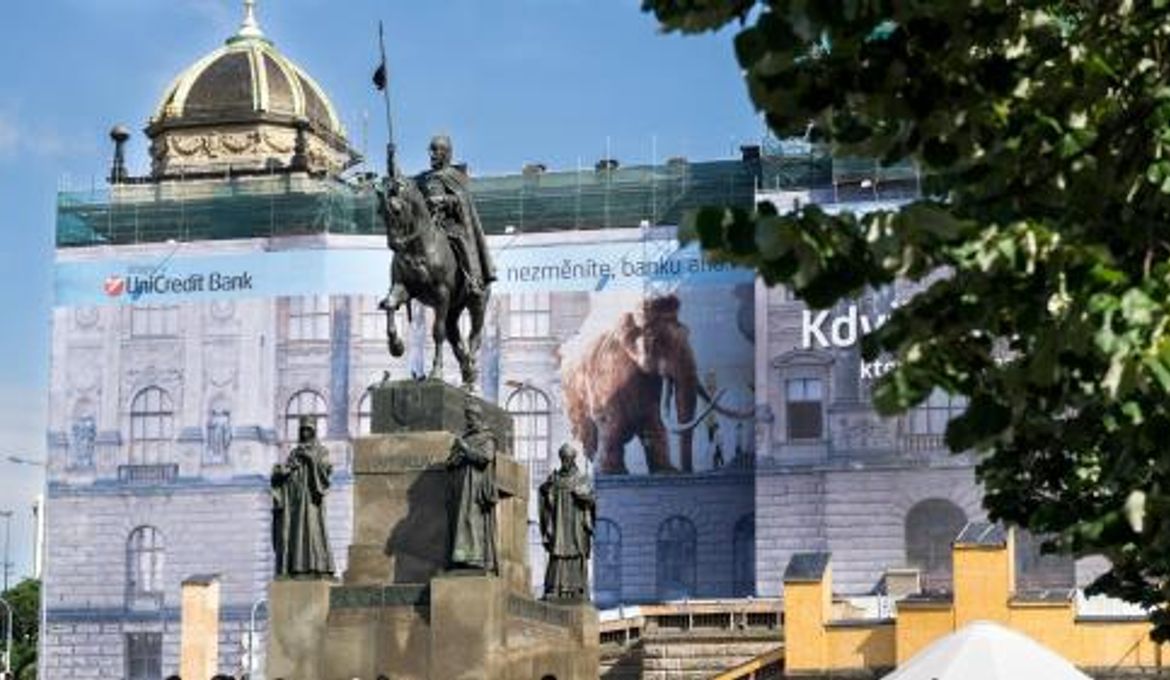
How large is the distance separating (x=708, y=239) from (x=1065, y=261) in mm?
1152

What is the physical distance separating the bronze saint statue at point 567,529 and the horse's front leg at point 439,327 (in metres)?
1.90

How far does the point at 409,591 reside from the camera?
20344 mm

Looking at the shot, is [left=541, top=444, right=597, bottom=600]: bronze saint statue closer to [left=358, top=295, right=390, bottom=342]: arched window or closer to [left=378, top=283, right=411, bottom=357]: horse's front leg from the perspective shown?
[left=378, top=283, right=411, bottom=357]: horse's front leg

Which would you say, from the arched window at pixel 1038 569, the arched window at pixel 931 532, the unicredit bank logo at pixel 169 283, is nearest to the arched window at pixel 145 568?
the unicredit bank logo at pixel 169 283

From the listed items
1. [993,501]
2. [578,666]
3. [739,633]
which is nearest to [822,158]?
[739,633]

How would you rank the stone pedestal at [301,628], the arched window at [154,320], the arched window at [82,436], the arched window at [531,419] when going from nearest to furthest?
the stone pedestal at [301,628], the arched window at [531,419], the arched window at [82,436], the arched window at [154,320]

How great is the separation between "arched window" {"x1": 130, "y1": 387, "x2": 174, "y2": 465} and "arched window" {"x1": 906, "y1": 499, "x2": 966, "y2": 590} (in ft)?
76.0

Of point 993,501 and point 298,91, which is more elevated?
point 298,91

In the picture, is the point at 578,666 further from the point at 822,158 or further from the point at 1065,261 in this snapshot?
the point at 822,158

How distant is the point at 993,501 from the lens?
1181 cm

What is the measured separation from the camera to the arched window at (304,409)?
77.9 metres

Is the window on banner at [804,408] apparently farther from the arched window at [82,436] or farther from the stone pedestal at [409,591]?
the stone pedestal at [409,591]

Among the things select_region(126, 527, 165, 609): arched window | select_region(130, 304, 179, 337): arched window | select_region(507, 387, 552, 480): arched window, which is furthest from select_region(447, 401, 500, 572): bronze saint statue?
select_region(130, 304, 179, 337): arched window

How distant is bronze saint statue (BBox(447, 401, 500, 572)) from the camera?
20.0 meters
